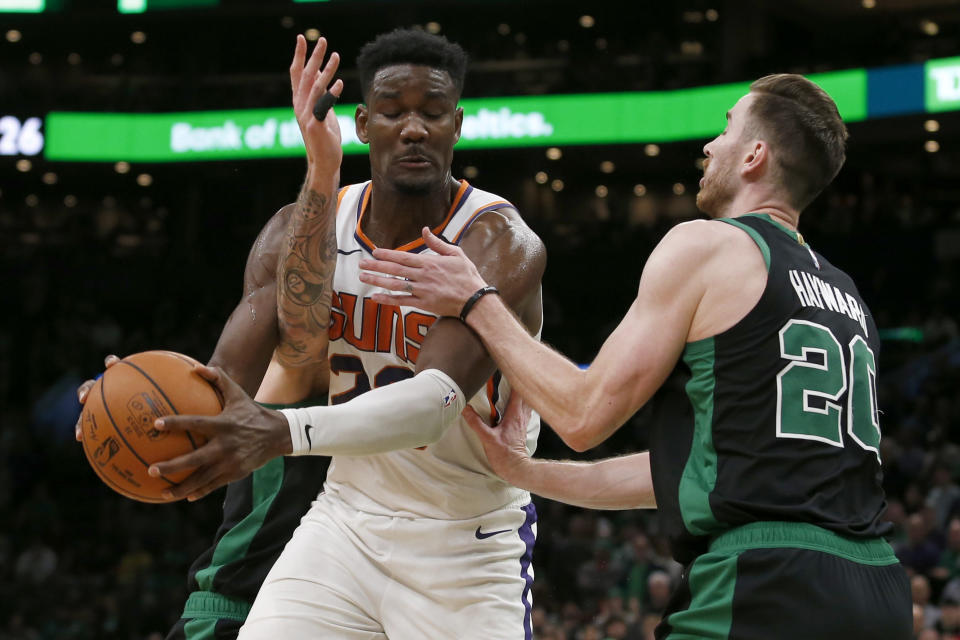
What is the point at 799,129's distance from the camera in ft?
11.1

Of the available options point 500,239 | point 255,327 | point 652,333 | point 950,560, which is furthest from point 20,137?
point 652,333

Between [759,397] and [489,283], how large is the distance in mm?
1125

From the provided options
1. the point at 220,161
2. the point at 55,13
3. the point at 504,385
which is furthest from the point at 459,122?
the point at 55,13

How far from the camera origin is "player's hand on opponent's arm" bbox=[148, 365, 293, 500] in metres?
3.05

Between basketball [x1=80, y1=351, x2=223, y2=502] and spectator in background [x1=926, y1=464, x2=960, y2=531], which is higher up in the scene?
basketball [x1=80, y1=351, x2=223, y2=502]

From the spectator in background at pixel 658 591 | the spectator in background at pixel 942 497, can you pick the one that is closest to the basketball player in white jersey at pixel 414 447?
the spectator in background at pixel 658 591

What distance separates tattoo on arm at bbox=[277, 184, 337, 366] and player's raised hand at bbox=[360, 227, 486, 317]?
0.23 metres

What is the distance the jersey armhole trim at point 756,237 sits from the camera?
10.4 ft

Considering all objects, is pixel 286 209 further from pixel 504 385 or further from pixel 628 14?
pixel 628 14

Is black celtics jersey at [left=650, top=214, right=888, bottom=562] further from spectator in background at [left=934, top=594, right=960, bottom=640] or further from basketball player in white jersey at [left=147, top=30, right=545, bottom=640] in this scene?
spectator in background at [left=934, top=594, right=960, bottom=640]

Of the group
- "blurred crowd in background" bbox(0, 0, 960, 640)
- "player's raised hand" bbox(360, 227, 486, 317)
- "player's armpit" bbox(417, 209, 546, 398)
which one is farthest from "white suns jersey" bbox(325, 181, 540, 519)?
"blurred crowd in background" bbox(0, 0, 960, 640)

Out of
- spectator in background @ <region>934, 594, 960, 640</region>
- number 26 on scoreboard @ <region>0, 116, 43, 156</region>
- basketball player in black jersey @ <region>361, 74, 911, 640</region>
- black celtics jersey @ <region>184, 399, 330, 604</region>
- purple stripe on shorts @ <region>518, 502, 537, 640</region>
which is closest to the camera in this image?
basketball player in black jersey @ <region>361, 74, 911, 640</region>

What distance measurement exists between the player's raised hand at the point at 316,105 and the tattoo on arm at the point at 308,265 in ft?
0.52

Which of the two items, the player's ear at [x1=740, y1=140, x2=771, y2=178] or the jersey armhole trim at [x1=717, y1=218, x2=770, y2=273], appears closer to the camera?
Result: the jersey armhole trim at [x1=717, y1=218, x2=770, y2=273]
